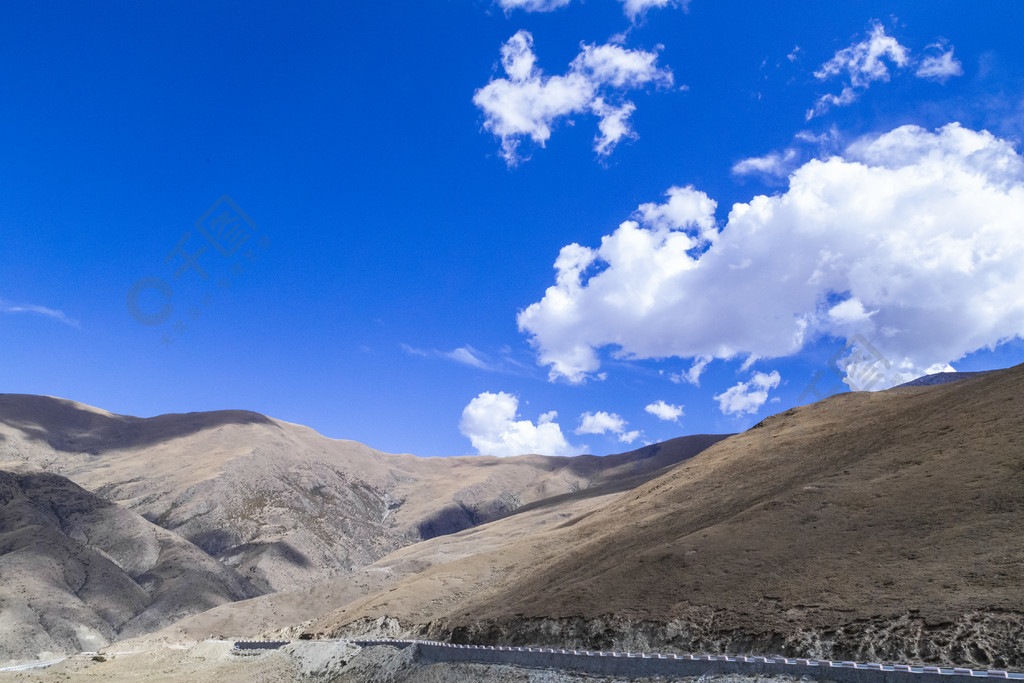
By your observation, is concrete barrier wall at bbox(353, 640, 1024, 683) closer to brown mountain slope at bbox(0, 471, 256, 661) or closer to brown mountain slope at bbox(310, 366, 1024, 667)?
brown mountain slope at bbox(310, 366, 1024, 667)

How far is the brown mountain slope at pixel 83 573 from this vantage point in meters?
84.1

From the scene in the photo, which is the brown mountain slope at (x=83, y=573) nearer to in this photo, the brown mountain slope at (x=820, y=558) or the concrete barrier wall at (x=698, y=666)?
the brown mountain slope at (x=820, y=558)

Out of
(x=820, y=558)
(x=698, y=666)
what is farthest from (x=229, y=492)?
(x=698, y=666)

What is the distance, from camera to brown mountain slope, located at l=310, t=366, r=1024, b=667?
938 inches

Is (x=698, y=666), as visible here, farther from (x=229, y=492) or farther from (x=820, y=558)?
(x=229, y=492)

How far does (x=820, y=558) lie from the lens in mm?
30672

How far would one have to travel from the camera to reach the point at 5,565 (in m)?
91.1

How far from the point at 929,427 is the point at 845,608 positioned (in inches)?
839

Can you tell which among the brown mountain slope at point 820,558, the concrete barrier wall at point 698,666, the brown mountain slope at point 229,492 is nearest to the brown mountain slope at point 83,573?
the brown mountain slope at point 229,492

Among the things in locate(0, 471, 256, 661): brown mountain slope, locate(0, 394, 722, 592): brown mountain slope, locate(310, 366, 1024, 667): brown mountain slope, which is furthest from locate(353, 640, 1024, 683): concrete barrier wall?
locate(0, 394, 722, 592): brown mountain slope

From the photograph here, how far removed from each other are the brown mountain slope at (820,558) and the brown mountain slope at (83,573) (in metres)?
51.0

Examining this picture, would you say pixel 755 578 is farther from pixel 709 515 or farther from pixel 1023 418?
pixel 1023 418

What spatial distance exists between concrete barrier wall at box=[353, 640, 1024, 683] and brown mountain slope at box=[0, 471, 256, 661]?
74.3 metres

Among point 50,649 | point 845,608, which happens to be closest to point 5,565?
point 50,649
